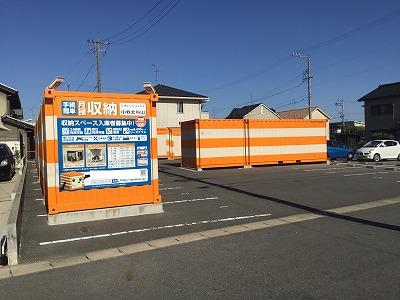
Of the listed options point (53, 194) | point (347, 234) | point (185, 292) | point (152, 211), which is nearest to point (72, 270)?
point (185, 292)

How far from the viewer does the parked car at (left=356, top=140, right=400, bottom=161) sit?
1025 inches

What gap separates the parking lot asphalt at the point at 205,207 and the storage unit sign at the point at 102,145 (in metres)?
0.94

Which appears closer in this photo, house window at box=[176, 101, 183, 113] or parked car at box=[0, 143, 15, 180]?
parked car at box=[0, 143, 15, 180]

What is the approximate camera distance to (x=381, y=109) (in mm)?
41594

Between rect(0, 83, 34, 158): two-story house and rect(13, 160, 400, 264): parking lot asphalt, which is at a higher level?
rect(0, 83, 34, 158): two-story house

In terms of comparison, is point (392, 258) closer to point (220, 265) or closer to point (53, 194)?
point (220, 265)

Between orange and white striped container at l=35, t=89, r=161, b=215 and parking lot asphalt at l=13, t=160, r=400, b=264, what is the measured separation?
0.56 metres

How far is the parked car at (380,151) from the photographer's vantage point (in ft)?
85.4

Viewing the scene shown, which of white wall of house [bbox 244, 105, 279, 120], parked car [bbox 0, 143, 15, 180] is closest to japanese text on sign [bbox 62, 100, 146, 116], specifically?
parked car [bbox 0, 143, 15, 180]

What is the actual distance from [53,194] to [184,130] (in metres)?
13.3

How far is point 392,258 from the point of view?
206 inches

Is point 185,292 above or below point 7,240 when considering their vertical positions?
below

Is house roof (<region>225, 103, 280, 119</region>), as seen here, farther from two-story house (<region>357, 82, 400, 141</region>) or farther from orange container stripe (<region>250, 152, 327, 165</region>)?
orange container stripe (<region>250, 152, 327, 165</region>)

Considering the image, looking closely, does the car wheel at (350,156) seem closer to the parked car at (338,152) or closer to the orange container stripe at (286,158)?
the parked car at (338,152)
